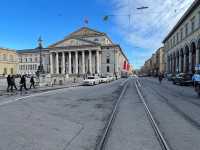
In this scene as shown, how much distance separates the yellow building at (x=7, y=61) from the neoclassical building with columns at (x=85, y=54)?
2058cm

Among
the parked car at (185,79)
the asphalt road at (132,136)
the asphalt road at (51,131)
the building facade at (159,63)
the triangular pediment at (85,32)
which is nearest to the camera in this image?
the asphalt road at (132,136)

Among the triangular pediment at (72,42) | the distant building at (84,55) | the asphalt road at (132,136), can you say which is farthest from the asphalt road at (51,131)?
the triangular pediment at (72,42)

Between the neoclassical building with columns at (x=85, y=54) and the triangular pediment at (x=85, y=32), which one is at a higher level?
the triangular pediment at (x=85, y=32)

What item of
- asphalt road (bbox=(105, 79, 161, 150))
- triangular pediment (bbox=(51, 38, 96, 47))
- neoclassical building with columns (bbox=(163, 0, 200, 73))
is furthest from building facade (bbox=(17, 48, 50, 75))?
asphalt road (bbox=(105, 79, 161, 150))

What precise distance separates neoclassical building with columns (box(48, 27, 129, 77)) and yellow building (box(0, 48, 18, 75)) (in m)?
20.6

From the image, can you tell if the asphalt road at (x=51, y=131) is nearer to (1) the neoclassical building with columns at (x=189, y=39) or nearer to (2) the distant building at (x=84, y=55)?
(1) the neoclassical building with columns at (x=189, y=39)

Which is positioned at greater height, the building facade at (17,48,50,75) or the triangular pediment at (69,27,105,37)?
the triangular pediment at (69,27,105,37)

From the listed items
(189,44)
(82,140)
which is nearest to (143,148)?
(82,140)

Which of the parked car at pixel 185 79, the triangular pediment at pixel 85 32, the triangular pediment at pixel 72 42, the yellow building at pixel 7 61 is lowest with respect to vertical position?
the parked car at pixel 185 79

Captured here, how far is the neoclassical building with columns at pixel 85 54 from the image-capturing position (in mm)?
101750

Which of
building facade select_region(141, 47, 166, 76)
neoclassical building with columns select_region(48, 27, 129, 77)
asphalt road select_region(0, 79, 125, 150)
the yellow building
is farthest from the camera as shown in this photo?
neoclassical building with columns select_region(48, 27, 129, 77)

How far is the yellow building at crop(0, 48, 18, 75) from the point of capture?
279ft

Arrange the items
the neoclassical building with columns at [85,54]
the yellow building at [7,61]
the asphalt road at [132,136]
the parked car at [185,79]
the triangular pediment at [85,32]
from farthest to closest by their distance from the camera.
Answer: the triangular pediment at [85,32]
the neoclassical building with columns at [85,54]
the yellow building at [7,61]
the parked car at [185,79]
the asphalt road at [132,136]

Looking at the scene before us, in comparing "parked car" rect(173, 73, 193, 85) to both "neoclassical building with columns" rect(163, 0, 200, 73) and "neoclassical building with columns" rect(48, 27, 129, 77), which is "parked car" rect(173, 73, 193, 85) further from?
"neoclassical building with columns" rect(48, 27, 129, 77)
